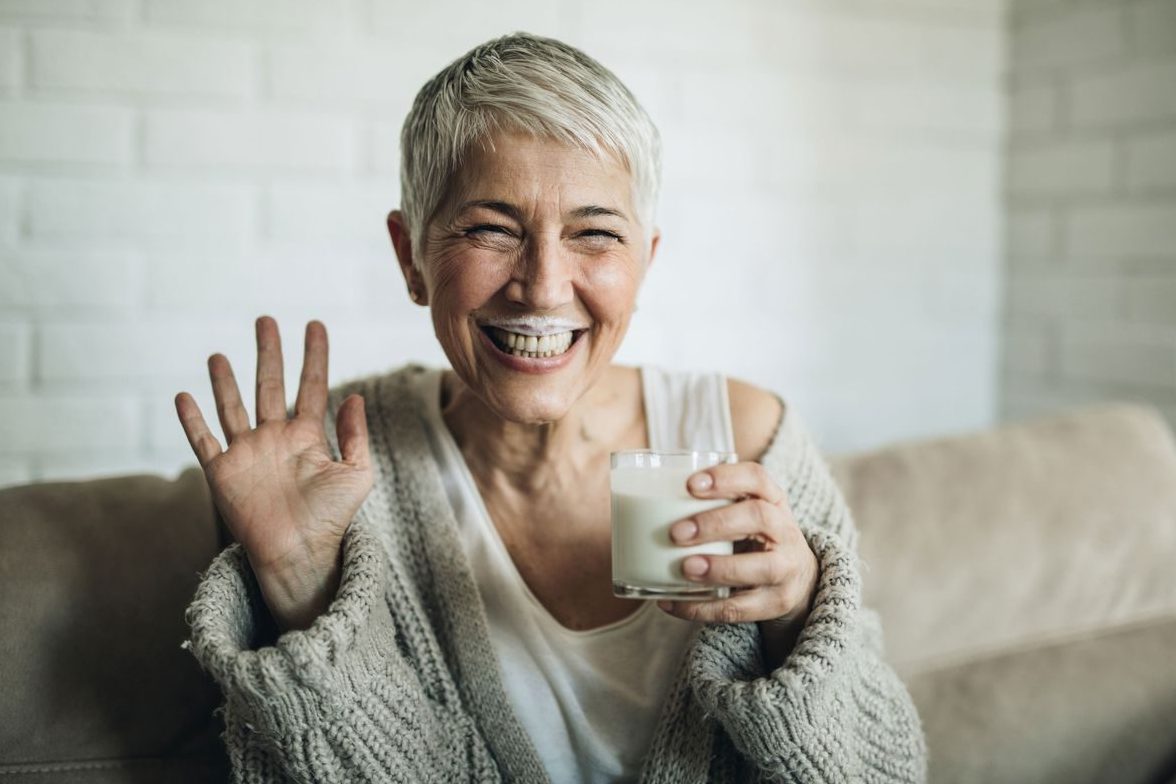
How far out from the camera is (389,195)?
2.14 meters

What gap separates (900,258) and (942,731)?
4.33 ft

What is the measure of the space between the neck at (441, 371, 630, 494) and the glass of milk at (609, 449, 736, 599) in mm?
414

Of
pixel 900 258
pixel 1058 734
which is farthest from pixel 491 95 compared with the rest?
pixel 900 258

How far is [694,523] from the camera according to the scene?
42.7 inches

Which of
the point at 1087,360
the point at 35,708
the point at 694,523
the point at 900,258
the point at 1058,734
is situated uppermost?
the point at 900,258

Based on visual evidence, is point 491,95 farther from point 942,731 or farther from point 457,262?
point 942,731

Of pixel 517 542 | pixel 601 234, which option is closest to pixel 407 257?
pixel 601 234

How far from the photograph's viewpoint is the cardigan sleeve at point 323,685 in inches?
45.4

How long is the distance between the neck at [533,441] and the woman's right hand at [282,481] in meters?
0.25

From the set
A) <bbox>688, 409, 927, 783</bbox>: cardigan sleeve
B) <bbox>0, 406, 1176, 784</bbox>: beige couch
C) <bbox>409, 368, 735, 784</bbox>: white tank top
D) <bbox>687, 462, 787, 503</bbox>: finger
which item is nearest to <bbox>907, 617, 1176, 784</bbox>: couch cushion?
<bbox>0, 406, 1176, 784</bbox>: beige couch

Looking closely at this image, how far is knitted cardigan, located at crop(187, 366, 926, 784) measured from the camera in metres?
1.18

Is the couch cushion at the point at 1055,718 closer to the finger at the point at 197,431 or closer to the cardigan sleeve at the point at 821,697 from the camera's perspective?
the cardigan sleeve at the point at 821,697

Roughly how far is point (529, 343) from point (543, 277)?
3.7 inches

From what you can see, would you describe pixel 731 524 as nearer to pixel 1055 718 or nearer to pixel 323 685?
pixel 323 685
